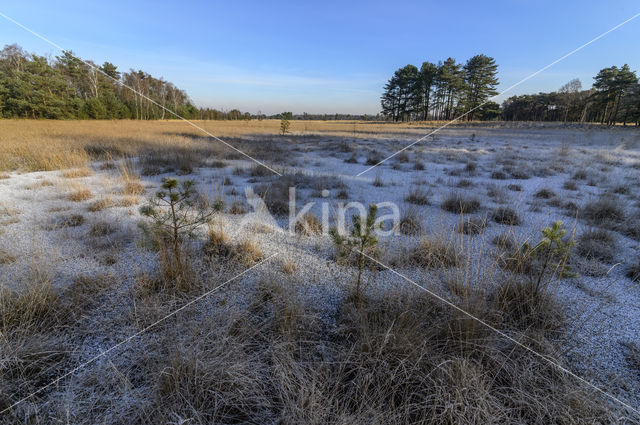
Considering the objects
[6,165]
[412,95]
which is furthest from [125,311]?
[412,95]

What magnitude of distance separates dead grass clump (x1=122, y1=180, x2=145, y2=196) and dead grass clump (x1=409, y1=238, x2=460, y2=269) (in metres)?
4.97

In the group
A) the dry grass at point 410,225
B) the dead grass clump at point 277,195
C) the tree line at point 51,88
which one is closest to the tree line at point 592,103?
the dry grass at point 410,225

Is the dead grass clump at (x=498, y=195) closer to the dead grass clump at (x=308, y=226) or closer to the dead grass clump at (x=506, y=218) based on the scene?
the dead grass clump at (x=506, y=218)

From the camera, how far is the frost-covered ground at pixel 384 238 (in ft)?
6.24

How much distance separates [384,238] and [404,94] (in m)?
55.7

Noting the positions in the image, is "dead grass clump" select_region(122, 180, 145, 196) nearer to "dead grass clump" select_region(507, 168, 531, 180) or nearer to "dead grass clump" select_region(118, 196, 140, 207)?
"dead grass clump" select_region(118, 196, 140, 207)

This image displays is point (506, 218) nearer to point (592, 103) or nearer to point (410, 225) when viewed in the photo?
point (410, 225)

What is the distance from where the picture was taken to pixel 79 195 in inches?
180

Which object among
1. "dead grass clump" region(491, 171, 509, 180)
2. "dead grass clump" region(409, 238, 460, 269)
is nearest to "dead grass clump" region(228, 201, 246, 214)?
"dead grass clump" region(409, 238, 460, 269)

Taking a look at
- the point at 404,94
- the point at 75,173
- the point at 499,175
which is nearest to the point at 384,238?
the point at 499,175

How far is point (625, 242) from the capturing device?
3295 mm

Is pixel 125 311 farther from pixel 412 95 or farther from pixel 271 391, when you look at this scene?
pixel 412 95

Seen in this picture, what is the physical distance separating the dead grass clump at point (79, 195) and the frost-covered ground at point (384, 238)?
10 cm

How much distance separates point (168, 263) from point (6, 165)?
8.05 m
